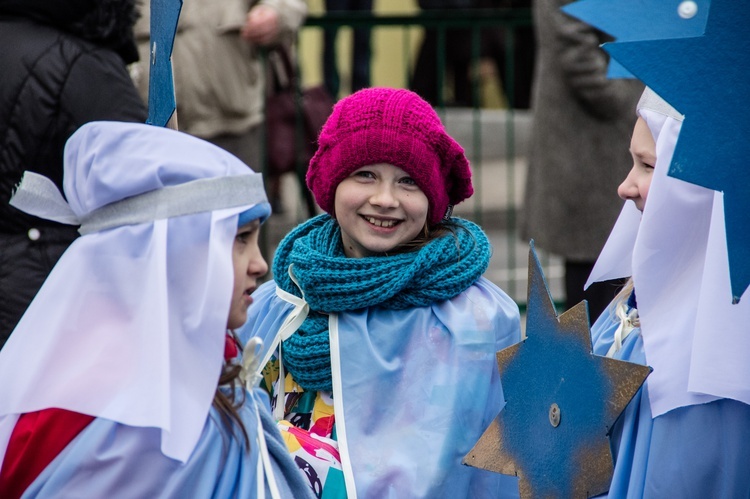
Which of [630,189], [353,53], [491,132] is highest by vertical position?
[630,189]

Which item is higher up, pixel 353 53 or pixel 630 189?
pixel 630 189

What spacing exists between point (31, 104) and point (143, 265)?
1370mm

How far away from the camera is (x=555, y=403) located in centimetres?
279

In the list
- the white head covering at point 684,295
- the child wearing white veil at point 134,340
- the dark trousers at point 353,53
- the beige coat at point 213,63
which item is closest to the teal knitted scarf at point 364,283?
the white head covering at point 684,295

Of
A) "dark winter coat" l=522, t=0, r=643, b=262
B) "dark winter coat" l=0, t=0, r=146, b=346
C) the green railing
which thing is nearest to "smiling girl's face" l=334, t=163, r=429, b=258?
"dark winter coat" l=0, t=0, r=146, b=346

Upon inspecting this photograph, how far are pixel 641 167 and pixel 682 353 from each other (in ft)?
1.64

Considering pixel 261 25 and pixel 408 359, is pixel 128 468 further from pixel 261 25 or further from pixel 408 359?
pixel 261 25

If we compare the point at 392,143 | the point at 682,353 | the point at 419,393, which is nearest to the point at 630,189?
the point at 682,353

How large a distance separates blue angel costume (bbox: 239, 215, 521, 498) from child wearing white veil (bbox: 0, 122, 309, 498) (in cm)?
65

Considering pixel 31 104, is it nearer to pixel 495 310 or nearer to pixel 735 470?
pixel 495 310

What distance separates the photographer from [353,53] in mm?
7516

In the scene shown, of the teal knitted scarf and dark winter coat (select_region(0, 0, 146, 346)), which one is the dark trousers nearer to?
dark winter coat (select_region(0, 0, 146, 346))

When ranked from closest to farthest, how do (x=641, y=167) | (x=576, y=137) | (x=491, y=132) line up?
(x=641, y=167) → (x=576, y=137) → (x=491, y=132)

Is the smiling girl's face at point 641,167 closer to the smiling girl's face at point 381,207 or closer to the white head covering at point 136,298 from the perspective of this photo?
the smiling girl's face at point 381,207
